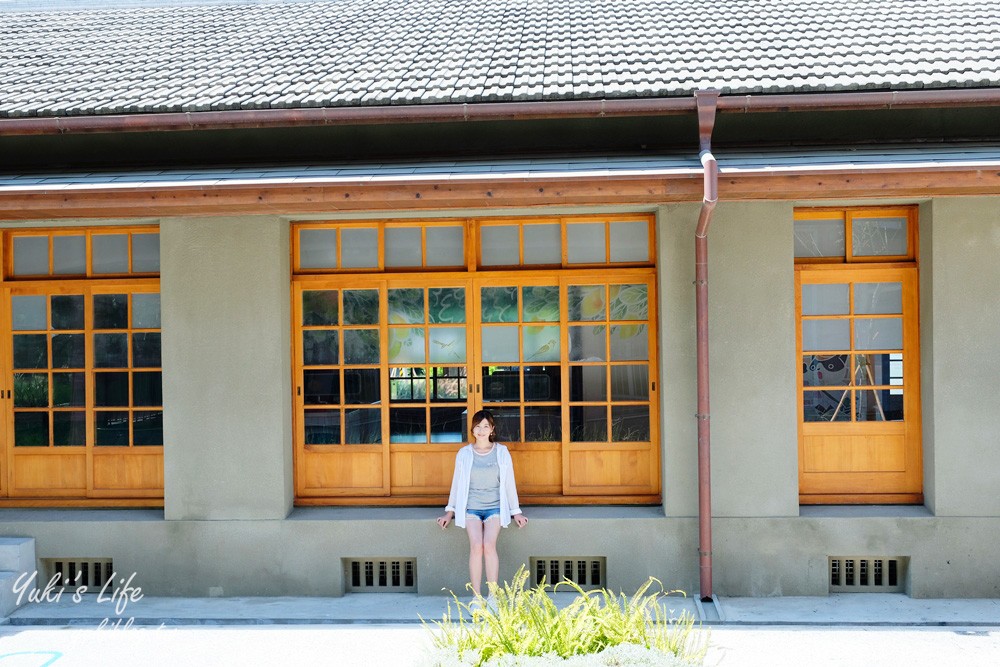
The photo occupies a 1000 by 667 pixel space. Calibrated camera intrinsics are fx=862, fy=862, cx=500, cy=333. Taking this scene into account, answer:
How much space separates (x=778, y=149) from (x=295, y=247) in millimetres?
3843

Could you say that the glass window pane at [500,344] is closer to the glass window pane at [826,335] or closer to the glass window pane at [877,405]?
the glass window pane at [826,335]

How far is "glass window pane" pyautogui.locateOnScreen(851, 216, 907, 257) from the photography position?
22.1ft

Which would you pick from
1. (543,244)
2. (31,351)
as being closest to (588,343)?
(543,244)

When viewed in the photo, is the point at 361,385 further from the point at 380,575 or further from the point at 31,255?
the point at 31,255

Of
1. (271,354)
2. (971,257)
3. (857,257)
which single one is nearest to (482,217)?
(271,354)

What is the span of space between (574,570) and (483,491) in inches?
40.1

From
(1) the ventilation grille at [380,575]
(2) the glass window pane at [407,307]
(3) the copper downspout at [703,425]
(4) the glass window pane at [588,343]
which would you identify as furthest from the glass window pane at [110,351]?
(3) the copper downspout at [703,425]

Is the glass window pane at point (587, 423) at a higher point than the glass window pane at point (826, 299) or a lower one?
lower

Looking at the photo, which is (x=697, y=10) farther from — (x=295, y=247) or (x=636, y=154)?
(x=295, y=247)

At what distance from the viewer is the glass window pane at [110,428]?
23.2 feet

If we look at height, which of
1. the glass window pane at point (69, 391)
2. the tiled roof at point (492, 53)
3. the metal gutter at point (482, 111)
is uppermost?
the tiled roof at point (492, 53)

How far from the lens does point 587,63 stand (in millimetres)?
7129

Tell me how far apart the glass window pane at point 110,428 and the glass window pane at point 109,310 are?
716mm

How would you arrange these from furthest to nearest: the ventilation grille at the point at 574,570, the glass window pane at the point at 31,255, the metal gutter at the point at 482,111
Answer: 1. the glass window pane at the point at 31,255
2. the ventilation grille at the point at 574,570
3. the metal gutter at the point at 482,111
